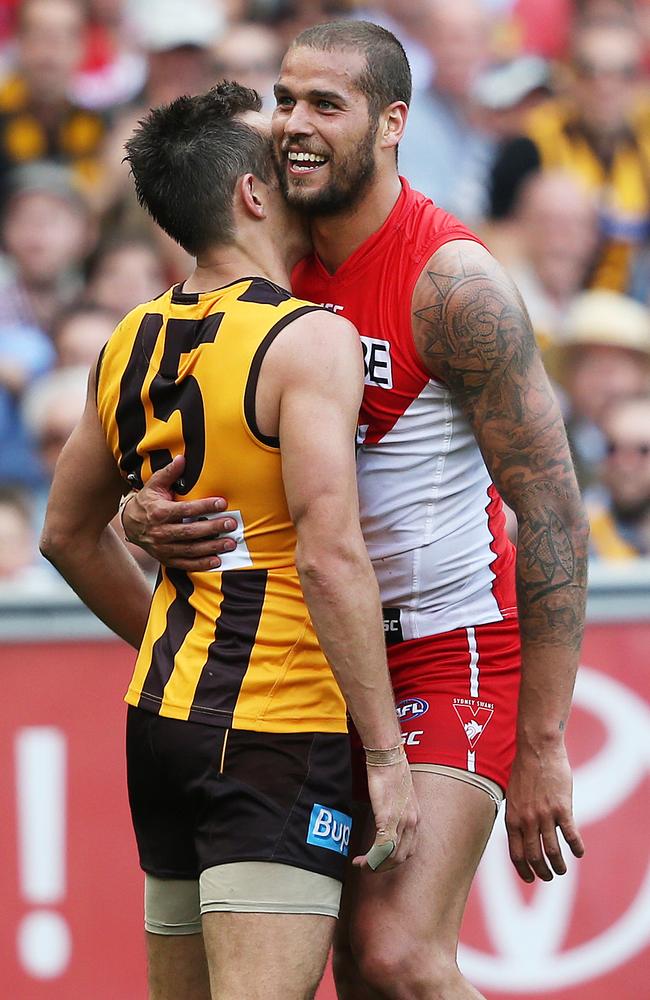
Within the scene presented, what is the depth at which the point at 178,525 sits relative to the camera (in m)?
2.93

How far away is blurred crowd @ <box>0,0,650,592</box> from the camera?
6.31 meters

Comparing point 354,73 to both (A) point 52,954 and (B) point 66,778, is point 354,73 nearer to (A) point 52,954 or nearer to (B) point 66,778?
(B) point 66,778

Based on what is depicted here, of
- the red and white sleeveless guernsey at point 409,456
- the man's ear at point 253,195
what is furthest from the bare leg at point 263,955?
the man's ear at point 253,195

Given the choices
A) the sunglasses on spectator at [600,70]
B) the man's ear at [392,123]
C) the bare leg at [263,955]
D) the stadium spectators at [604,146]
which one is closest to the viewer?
the bare leg at [263,955]

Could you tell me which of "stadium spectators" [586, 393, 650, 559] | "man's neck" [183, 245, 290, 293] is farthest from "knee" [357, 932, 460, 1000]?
"stadium spectators" [586, 393, 650, 559]

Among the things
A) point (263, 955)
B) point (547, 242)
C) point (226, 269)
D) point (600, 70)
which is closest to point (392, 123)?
point (226, 269)

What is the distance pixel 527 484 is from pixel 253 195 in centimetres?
85

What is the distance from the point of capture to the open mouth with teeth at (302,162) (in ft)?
10.1

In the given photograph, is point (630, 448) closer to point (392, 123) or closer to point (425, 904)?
point (392, 123)

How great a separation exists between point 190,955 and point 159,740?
1.77 feet

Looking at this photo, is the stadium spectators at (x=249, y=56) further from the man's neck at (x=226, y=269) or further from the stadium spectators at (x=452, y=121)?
the man's neck at (x=226, y=269)

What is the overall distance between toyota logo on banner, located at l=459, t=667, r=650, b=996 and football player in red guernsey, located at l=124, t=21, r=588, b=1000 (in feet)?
4.37

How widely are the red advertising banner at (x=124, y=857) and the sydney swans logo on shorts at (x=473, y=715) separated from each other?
1.39 meters

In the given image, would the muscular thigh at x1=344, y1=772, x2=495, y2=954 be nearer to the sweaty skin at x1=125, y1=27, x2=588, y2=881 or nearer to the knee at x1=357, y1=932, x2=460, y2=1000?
the knee at x1=357, y1=932, x2=460, y2=1000
